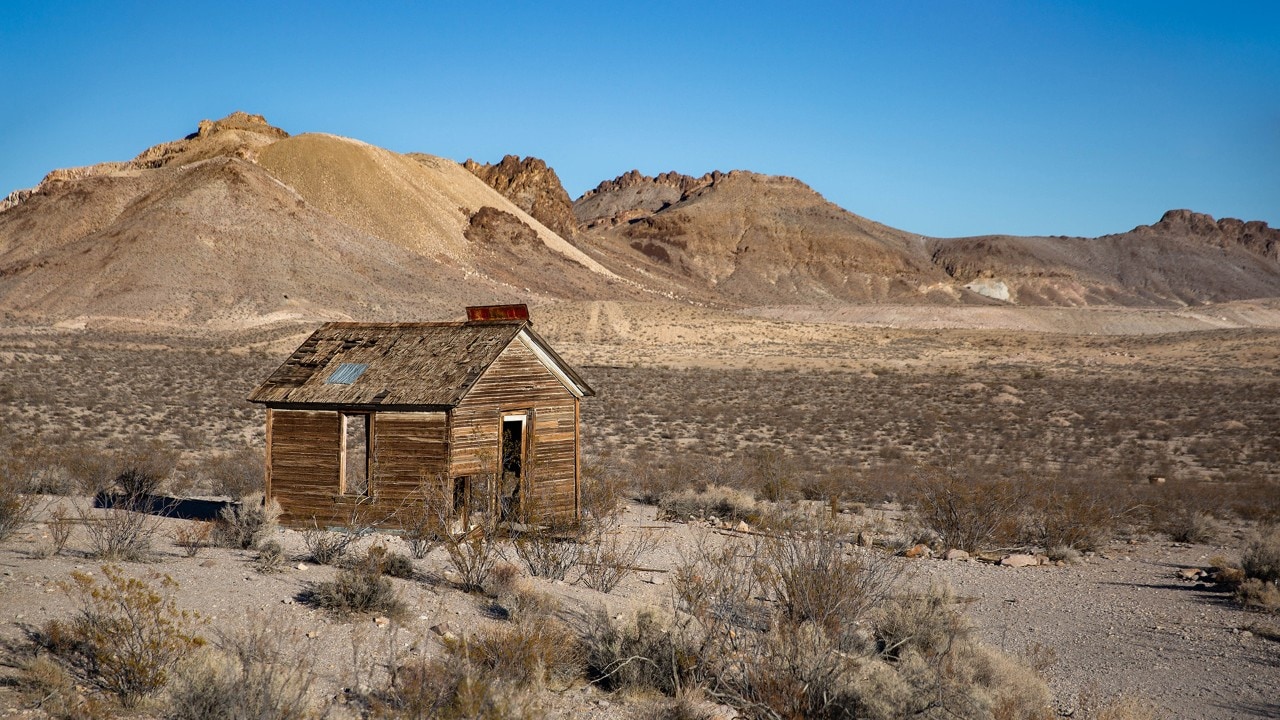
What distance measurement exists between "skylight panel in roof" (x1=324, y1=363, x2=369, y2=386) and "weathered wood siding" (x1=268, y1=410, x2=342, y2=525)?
44 centimetres

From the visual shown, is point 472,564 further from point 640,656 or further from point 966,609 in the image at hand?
point 966,609

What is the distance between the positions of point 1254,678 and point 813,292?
113 meters

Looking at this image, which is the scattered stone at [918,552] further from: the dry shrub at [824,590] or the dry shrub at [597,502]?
the dry shrub at [824,590]

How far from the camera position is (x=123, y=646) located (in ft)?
19.7

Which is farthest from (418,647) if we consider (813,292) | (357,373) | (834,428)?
(813,292)

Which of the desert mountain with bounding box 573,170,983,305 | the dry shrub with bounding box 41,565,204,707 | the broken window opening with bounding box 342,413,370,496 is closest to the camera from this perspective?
the dry shrub with bounding box 41,565,204,707

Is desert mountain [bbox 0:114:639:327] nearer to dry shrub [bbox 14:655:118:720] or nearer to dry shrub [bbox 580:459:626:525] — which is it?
dry shrub [bbox 580:459:626:525]

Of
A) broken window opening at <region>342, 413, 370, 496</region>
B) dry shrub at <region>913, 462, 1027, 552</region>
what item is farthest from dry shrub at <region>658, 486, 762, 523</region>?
broken window opening at <region>342, 413, 370, 496</region>

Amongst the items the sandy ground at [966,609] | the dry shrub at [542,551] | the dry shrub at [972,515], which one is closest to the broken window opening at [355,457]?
the sandy ground at [966,609]

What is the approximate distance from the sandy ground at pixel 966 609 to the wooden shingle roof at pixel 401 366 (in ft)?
5.67

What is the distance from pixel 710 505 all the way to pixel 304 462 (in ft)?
20.7

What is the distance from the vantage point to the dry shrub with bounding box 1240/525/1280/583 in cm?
1084

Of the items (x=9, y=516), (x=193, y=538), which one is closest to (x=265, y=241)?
(x=193, y=538)

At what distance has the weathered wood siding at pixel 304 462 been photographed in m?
12.3
